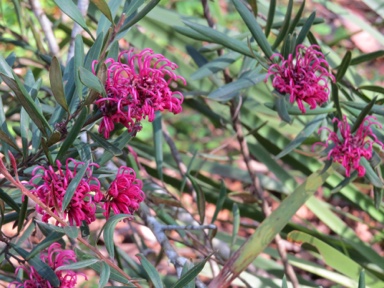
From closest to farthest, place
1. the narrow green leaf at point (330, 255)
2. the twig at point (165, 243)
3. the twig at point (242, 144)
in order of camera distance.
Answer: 1. the twig at point (165, 243)
2. the narrow green leaf at point (330, 255)
3. the twig at point (242, 144)

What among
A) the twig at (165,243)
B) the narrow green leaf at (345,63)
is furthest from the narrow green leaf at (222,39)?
the twig at (165,243)

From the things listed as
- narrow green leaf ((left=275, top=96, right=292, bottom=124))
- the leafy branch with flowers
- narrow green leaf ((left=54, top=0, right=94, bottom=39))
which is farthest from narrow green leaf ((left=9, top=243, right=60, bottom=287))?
narrow green leaf ((left=275, top=96, right=292, bottom=124))

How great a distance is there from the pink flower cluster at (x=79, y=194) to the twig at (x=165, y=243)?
13cm

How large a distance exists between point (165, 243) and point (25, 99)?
0.31 m

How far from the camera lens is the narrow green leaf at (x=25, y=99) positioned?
49 centimetres

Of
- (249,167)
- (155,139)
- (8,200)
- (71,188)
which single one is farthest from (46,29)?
(71,188)

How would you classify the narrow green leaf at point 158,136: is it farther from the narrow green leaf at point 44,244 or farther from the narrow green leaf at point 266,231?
the narrow green leaf at point 44,244

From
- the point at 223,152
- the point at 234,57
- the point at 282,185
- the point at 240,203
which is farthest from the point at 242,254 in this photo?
the point at 223,152

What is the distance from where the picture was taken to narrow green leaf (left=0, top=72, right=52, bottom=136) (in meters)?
0.49

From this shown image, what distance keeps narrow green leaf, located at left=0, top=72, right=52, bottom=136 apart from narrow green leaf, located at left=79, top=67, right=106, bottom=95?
5 centimetres

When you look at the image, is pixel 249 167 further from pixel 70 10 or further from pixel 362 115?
pixel 70 10

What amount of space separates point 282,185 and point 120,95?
92cm

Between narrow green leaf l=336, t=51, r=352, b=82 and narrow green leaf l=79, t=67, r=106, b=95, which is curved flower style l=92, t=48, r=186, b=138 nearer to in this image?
narrow green leaf l=79, t=67, r=106, b=95

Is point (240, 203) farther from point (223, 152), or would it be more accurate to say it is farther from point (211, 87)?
point (223, 152)
